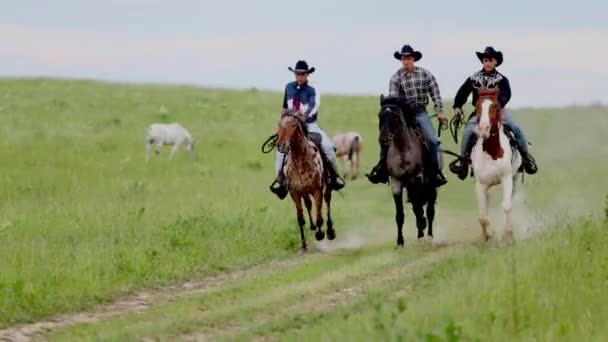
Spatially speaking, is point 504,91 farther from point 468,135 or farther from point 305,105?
point 305,105

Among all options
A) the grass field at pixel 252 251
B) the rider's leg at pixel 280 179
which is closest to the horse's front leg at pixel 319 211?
the grass field at pixel 252 251

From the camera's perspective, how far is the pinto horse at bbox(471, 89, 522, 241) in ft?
49.4

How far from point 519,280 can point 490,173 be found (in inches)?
219

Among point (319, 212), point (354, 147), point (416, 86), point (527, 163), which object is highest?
point (416, 86)

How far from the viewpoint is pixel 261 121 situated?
45406 mm

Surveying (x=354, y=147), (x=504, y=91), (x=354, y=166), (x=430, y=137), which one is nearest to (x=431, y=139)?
(x=430, y=137)

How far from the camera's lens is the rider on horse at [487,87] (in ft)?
51.5

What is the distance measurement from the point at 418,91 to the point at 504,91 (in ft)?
4.49

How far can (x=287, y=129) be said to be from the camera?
15.7 m

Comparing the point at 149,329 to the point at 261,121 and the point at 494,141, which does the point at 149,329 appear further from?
the point at 261,121

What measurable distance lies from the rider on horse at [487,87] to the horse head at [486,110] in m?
0.24

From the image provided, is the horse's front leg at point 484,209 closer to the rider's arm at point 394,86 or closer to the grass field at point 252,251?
the grass field at point 252,251

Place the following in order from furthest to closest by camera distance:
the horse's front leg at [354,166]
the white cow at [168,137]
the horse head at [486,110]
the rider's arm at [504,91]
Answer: the white cow at [168,137], the horse's front leg at [354,166], the rider's arm at [504,91], the horse head at [486,110]

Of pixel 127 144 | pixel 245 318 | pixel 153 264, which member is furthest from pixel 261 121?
pixel 245 318
